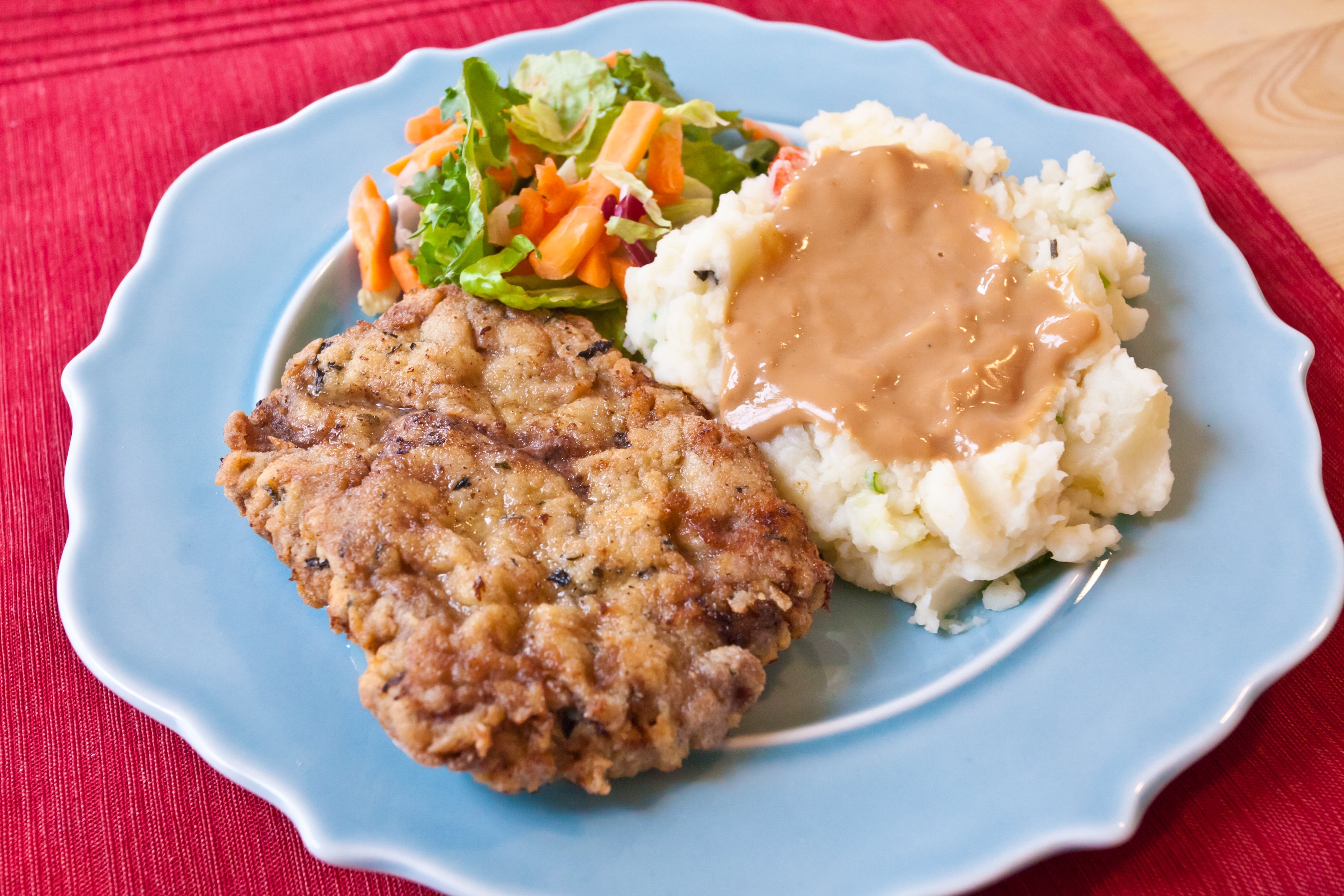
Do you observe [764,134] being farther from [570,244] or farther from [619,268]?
[570,244]

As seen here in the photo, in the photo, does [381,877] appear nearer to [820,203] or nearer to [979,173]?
[820,203]

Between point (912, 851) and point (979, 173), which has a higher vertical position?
point (979, 173)

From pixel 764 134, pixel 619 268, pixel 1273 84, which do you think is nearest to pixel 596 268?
pixel 619 268

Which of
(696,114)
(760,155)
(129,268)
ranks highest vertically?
(696,114)

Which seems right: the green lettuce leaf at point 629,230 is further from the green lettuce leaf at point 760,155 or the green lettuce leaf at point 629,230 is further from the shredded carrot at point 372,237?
the shredded carrot at point 372,237

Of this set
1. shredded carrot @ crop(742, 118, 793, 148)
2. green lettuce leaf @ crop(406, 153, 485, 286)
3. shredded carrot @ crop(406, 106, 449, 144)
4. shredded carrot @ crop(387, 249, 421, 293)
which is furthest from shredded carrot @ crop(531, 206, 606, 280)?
shredded carrot @ crop(742, 118, 793, 148)

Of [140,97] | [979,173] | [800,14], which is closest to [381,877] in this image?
[979,173]

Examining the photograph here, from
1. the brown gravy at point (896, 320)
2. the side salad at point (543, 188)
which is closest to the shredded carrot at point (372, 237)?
the side salad at point (543, 188)
